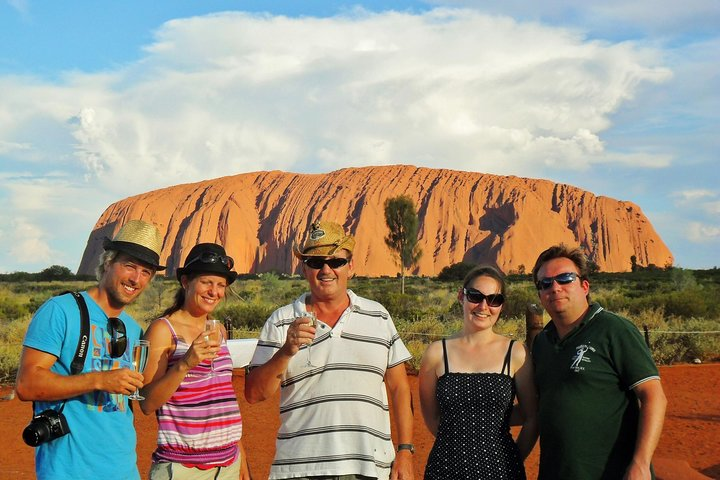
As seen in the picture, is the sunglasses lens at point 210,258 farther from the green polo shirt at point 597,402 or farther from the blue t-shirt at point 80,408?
the green polo shirt at point 597,402

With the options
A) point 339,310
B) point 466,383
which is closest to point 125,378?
point 339,310

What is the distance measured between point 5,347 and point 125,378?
13.1m

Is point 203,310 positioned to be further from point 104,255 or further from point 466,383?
point 466,383

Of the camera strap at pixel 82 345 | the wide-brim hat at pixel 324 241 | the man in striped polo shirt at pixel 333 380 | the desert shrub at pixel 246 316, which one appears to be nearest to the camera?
the camera strap at pixel 82 345

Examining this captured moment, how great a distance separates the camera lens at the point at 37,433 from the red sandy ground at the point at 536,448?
407 centimetres

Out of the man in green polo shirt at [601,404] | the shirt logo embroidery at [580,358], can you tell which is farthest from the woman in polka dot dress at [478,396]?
the shirt logo embroidery at [580,358]

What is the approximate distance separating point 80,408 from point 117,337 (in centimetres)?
31

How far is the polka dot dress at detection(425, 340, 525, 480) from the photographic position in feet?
10.5

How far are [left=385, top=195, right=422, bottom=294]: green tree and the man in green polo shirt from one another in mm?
34546

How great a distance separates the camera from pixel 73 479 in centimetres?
297

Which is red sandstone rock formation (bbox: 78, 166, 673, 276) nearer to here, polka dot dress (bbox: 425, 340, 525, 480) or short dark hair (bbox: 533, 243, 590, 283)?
short dark hair (bbox: 533, 243, 590, 283)

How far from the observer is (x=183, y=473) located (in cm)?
322

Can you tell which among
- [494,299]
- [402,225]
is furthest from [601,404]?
[402,225]

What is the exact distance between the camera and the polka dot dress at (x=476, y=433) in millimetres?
3189
